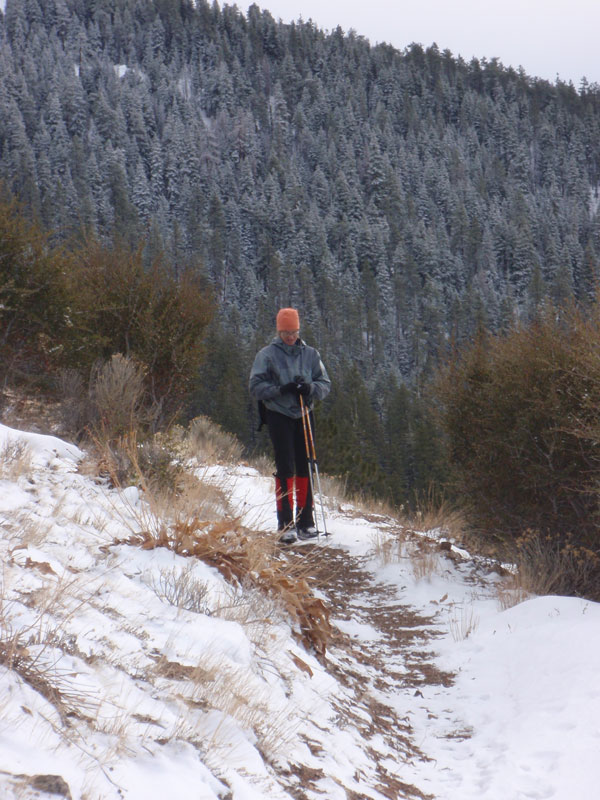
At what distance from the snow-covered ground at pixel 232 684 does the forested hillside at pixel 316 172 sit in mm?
45686

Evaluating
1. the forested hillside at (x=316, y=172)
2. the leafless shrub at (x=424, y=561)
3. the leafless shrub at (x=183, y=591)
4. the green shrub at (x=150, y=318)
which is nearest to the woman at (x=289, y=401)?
the leafless shrub at (x=424, y=561)

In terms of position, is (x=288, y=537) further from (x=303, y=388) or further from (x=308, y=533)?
(x=303, y=388)

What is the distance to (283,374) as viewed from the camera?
19.7ft

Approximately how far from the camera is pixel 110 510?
393 centimetres

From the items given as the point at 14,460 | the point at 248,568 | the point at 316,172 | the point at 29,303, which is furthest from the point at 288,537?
the point at 316,172

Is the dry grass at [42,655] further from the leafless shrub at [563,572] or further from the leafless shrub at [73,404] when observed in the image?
the leafless shrub at [73,404]

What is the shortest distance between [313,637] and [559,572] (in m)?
2.50

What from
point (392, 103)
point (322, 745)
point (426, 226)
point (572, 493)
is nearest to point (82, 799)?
point (322, 745)

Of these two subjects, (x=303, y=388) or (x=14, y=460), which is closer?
(x=14, y=460)

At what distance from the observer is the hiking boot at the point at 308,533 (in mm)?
5953

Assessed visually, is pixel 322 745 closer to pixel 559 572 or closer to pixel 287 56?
pixel 559 572

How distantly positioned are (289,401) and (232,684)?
380 cm

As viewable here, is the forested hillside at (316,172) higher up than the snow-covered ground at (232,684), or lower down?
higher up

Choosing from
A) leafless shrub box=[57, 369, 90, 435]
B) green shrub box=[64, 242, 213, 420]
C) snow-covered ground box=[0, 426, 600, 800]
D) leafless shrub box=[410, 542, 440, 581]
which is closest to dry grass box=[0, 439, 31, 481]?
snow-covered ground box=[0, 426, 600, 800]
